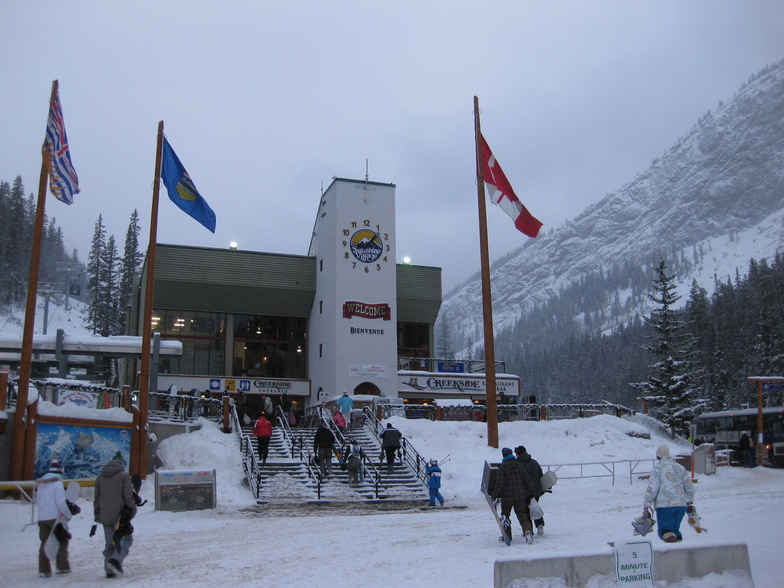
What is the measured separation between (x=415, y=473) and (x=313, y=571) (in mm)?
13124

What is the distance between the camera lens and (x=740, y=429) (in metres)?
36.4

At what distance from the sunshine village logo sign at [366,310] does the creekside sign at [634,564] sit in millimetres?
30581

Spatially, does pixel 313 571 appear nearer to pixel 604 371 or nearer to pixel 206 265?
pixel 206 265

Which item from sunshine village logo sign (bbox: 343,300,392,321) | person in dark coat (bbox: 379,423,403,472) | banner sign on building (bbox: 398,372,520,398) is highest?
sunshine village logo sign (bbox: 343,300,392,321)

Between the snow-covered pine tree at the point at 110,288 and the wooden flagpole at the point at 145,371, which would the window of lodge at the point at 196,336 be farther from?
the snow-covered pine tree at the point at 110,288

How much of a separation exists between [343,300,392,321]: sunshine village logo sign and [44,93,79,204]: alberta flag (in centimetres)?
2014

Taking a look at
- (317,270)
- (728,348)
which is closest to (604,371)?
(728,348)

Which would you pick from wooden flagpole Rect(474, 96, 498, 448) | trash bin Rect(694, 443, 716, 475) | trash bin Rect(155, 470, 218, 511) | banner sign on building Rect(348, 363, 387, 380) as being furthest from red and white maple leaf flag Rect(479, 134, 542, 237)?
banner sign on building Rect(348, 363, 387, 380)

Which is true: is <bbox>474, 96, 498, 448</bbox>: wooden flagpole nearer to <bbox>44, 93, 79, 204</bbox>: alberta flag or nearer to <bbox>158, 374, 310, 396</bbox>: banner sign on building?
<bbox>44, 93, 79, 204</bbox>: alberta flag

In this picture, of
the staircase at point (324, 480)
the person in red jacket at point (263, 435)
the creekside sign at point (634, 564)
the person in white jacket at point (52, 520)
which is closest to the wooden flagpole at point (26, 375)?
the staircase at point (324, 480)

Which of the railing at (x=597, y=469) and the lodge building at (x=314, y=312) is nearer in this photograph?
the railing at (x=597, y=469)

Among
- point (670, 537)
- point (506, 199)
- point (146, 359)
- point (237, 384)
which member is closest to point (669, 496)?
point (670, 537)

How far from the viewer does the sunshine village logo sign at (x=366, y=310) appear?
37656 millimetres

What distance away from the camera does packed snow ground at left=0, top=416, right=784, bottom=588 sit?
925cm
